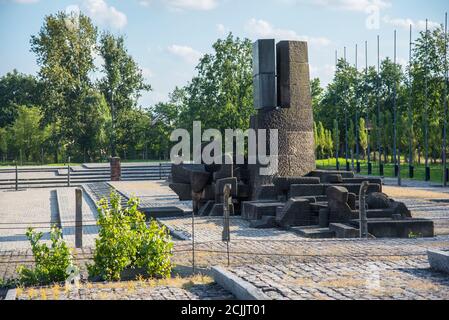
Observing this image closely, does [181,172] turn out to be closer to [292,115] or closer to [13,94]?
[292,115]

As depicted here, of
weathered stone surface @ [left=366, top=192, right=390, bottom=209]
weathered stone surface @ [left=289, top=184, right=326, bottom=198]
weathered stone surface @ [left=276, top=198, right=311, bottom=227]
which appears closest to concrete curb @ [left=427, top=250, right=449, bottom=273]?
weathered stone surface @ [left=276, top=198, right=311, bottom=227]

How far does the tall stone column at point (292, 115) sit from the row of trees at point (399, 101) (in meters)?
19.5

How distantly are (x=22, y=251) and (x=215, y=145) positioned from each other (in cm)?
1314

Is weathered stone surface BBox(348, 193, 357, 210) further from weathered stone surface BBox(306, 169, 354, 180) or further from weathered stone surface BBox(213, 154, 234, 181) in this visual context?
weathered stone surface BBox(213, 154, 234, 181)

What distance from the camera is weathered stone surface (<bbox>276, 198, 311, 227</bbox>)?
1700 centimetres

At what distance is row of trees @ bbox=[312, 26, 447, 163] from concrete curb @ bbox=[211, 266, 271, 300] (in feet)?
103

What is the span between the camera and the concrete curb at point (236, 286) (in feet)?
26.3

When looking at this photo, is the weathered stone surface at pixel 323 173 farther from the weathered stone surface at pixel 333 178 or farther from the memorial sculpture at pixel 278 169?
the weathered stone surface at pixel 333 178

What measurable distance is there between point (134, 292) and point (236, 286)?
4.33 feet

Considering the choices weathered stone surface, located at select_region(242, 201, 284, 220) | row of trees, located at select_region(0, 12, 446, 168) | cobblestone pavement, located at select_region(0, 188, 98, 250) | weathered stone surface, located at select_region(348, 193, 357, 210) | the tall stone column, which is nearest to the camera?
cobblestone pavement, located at select_region(0, 188, 98, 250)

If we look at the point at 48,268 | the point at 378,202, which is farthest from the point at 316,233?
the point at 48,268

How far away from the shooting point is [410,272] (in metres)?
9.88

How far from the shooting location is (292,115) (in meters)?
20.9
